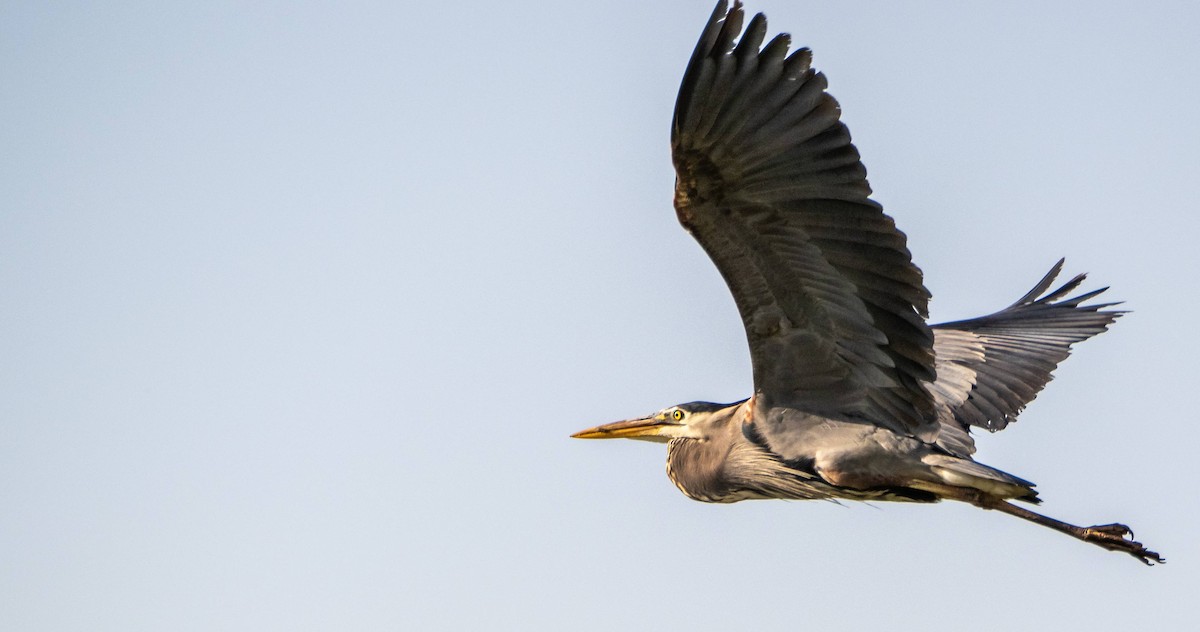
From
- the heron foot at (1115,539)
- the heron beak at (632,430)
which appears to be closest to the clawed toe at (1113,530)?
the heron foot at (1115,539)

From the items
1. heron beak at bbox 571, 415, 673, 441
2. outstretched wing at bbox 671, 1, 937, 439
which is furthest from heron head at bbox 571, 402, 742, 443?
outstretched wing at bbox 671, 1, 937, 439

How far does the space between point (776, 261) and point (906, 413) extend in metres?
1.25

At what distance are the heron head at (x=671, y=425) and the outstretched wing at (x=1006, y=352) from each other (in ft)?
4.19

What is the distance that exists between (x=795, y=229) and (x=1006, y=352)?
126 inches

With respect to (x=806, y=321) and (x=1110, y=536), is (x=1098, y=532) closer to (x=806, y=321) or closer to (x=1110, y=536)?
Result: (x=1110, y=536)

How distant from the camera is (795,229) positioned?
6.46m

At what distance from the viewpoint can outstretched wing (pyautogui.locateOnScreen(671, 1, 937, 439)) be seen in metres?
6.11

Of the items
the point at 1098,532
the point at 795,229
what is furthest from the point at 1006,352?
the point at 795,229

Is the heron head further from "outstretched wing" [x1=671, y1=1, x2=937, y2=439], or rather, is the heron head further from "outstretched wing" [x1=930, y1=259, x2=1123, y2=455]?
"outstretched wing" [x1=930, y1=259, x2=1123, y2=455]

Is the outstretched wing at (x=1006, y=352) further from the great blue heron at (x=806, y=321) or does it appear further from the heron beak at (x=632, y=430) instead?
the heron beak at (x=632, y=430)

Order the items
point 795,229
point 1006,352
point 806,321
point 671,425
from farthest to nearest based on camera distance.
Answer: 1. point 1006,352
2. point 671,425
3. point 806,321
4. point 795,229

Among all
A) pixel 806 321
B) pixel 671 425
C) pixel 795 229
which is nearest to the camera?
pixel 795 229

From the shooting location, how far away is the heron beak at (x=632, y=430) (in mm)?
8500

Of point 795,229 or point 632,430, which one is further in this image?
point 632,430
